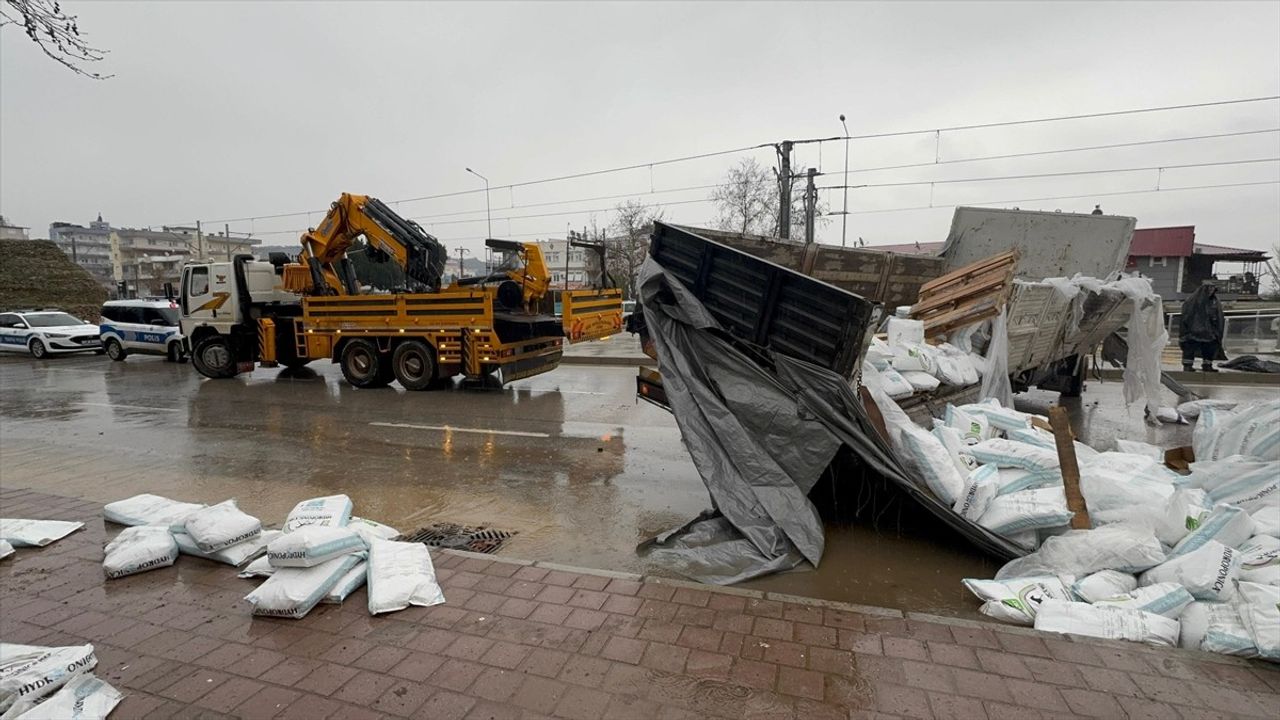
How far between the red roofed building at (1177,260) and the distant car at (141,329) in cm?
4887

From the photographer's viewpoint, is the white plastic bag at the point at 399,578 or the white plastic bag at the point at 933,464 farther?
the white plastic bag at the point at 933,464

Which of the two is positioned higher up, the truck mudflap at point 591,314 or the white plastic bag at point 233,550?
the truck mudflap at point 591,314

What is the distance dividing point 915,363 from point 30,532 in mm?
7018

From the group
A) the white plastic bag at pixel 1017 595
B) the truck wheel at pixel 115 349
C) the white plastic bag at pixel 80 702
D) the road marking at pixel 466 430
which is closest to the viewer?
the white plastic bag at pixel 80 702

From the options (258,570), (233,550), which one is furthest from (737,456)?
(233,550)

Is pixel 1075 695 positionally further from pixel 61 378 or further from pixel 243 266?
pixel 61 378

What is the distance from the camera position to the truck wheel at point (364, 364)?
1162 cm

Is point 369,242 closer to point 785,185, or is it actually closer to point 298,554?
point 298,554

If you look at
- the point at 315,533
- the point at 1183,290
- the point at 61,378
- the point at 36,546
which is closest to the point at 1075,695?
the point at 315,533

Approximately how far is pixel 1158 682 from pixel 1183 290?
5121 centimetres

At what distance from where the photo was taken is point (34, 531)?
4367 mm

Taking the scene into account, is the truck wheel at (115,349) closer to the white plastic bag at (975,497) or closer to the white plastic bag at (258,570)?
the white plastic bag at (258,570)

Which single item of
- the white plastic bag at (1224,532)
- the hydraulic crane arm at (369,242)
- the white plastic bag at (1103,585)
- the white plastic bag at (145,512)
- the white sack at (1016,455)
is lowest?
the white plastic bag at (145,512)

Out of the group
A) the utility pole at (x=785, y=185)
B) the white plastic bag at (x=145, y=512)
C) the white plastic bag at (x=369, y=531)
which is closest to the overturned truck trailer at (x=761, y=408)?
the white plastic bag at (x=369, y=531)
